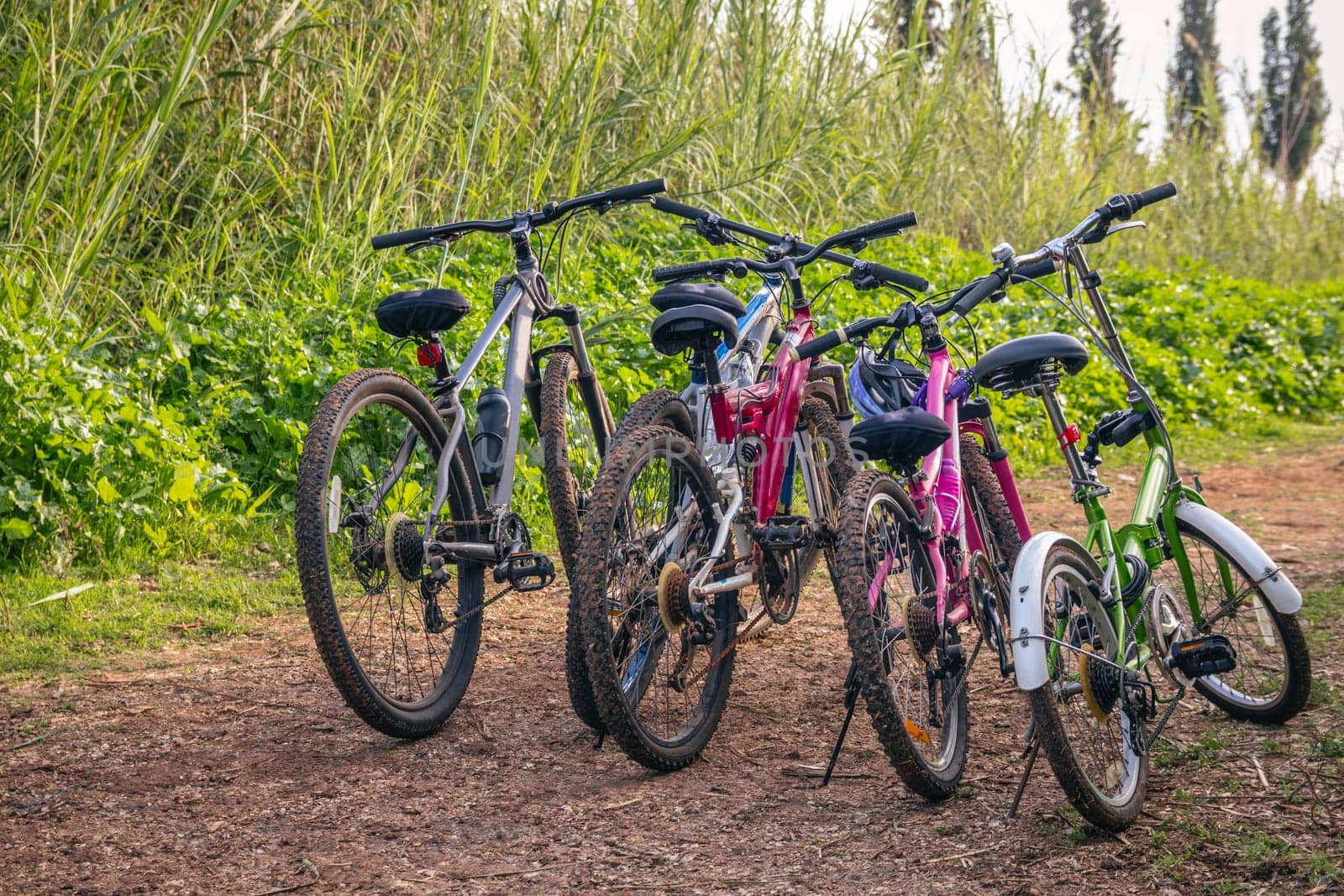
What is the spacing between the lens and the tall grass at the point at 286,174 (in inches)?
221

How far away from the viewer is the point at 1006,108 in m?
12.1

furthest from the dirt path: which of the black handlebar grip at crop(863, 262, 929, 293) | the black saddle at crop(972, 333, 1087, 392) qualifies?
the black handlebar grip at crop(863, 262, 929, 293)

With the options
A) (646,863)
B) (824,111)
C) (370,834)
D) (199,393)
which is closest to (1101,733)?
(646,863)

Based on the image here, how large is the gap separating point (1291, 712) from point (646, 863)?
1885 mm

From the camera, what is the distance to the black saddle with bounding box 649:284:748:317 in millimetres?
3791

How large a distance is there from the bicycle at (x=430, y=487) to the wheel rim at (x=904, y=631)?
103 cm

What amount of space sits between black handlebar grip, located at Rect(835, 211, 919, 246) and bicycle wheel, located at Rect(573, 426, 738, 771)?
812mm

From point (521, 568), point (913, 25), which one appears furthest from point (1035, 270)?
point (913, 25)

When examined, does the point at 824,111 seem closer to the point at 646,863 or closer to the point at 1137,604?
the point at 1137,604

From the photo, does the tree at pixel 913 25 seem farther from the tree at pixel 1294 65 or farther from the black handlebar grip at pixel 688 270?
the tree at pixel 1294 65

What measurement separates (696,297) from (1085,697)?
1.43m

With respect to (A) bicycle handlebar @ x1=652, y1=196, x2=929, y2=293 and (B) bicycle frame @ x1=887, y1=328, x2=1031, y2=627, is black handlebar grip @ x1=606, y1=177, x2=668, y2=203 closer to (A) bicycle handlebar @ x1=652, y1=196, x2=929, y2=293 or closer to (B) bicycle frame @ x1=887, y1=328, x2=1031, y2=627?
(A) bicycle handlebar @ x1=652, y1=196, x2=929, y2=293

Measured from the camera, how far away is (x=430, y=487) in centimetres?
403

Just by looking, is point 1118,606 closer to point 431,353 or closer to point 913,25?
point 431,353
